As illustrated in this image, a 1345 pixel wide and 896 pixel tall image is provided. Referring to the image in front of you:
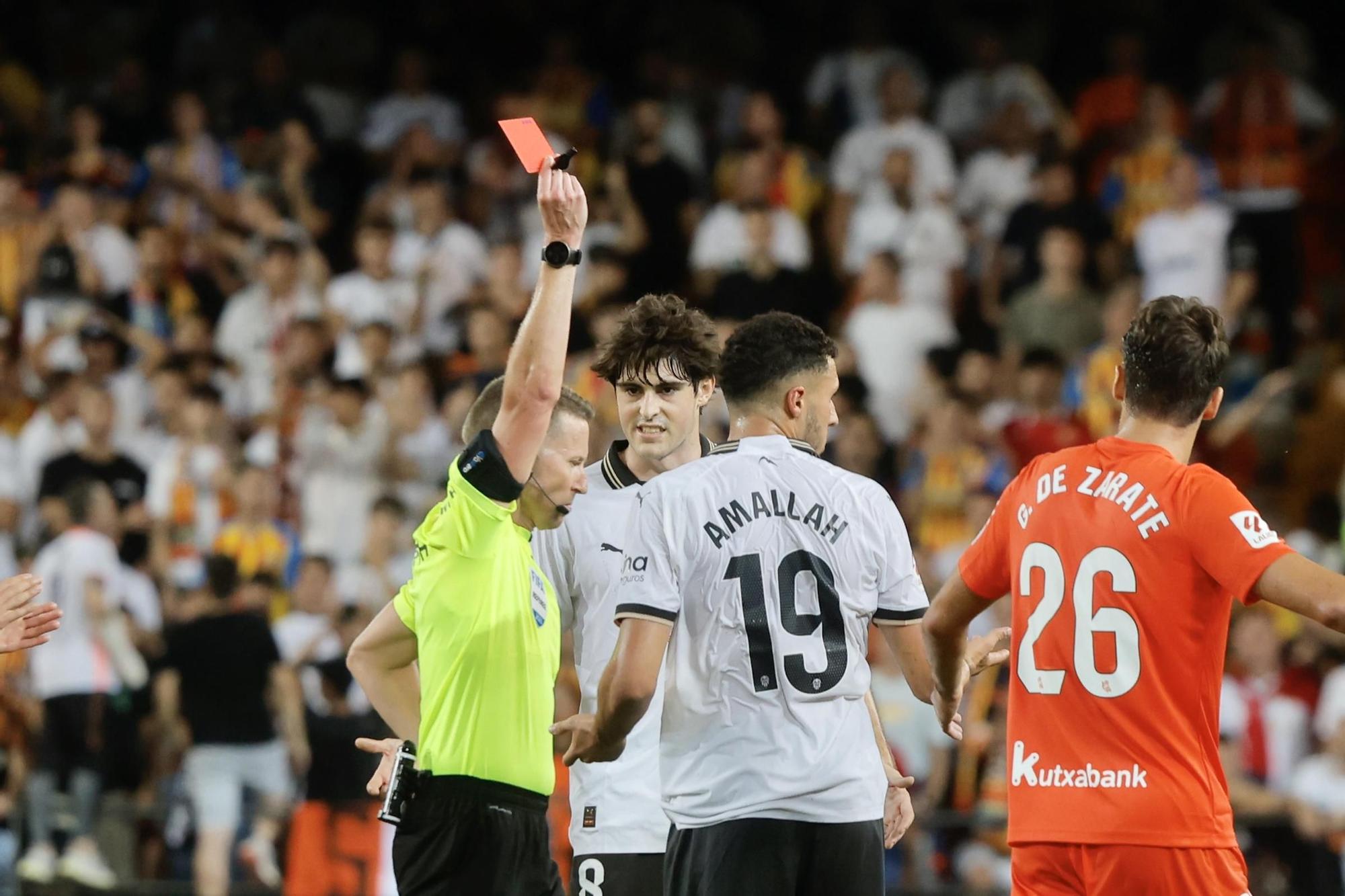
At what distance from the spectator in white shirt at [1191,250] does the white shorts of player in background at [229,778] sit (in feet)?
23.1

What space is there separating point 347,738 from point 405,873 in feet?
20.3

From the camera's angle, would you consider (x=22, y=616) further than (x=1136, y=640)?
Yes

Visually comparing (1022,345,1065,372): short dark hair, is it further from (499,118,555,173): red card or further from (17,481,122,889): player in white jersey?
(499,118,555,173): red card

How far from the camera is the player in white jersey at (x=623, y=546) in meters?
6.37

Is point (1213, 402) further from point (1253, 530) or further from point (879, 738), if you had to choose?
point (879, 738)

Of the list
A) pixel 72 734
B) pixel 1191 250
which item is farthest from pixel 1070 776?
pixel 1191 250

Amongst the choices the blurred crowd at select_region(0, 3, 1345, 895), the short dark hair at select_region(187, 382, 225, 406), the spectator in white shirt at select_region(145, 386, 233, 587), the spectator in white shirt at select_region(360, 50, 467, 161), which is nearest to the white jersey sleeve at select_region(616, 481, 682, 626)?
the blurred crowd at select_region(0, 3, 1345, 895)

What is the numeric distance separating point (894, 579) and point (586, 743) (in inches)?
39.3

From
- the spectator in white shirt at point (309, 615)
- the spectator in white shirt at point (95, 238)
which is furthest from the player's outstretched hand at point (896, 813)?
the spectator in white shirt at point (95, 238)

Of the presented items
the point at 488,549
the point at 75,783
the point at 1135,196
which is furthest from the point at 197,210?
the point at 488,549

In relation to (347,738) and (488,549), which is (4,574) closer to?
(347,738)

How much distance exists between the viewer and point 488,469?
516 cm

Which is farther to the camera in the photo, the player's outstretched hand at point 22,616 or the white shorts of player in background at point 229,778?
the white shorts of player in background at point 229,778

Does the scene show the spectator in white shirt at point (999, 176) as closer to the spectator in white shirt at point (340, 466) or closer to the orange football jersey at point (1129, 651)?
the spectator in white shirt at point (340, 466)
